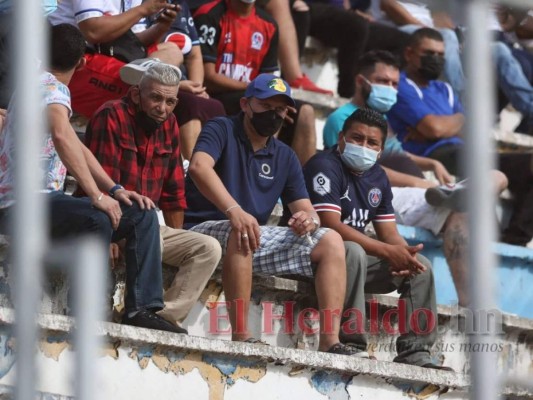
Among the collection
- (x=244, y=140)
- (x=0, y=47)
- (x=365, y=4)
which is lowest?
(x=244, y=140)

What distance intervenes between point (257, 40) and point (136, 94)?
2078 mm

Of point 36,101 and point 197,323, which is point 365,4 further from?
point 36,101

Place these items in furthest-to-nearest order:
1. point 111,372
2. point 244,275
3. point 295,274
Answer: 1. point 295,274
2. point 244,275
3. point 111,372

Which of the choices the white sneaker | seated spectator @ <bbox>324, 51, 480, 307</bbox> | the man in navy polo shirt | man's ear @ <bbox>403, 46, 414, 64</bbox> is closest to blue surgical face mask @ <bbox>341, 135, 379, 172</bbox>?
the man in navy polo shirt

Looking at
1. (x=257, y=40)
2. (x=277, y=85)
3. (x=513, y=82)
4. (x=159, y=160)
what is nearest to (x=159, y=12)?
(x=257, y=40)

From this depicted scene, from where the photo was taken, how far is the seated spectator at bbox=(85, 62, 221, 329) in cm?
513

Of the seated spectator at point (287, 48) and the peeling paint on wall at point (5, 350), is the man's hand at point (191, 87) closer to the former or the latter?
the seated spectator at point (287, 48)

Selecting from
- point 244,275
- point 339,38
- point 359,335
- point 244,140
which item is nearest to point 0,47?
point 244,140

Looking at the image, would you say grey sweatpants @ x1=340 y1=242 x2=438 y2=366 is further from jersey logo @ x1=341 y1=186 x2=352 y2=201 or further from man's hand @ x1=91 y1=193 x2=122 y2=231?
man's hand @ x1=91 y1=193 x2=122 y2=231

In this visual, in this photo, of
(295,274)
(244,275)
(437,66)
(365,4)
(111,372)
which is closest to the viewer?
(111,372)

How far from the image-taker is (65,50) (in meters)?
5.20

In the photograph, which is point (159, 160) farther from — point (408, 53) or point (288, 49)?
point (408, 53)

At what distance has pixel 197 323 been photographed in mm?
5445

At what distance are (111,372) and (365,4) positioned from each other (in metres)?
5.20
